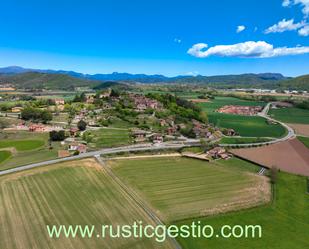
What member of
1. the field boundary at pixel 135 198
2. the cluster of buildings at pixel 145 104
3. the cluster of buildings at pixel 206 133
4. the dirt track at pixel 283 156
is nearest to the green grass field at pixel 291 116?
the cluster of buildings at pixel 206 133

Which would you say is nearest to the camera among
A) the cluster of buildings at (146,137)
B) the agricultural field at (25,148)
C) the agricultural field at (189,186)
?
the agricultural field at (189,186)

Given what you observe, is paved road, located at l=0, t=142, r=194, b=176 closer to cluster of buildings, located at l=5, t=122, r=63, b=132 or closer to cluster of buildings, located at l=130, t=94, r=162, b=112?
cluster of buildings, located at l=5, t=122, r=63, b=132

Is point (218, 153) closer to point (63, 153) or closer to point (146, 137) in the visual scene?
point (146, 137)

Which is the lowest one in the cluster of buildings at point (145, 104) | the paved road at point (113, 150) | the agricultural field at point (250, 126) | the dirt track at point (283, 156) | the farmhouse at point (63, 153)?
the agricultural field at point (250, 126)

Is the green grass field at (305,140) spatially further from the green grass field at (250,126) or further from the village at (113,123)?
the village at (113,123)

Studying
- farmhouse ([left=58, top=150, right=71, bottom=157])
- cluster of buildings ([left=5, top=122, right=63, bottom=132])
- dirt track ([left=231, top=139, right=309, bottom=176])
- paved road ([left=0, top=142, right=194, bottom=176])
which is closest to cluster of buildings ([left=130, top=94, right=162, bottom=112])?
cluster of buildings ([left=5, top=122, right=63, bottom=132])

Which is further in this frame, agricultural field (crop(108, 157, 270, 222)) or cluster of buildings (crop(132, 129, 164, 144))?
cluster of buildings (crop(132, 129, 164, 144))

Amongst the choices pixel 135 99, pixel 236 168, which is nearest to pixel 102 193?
pixel 236 168

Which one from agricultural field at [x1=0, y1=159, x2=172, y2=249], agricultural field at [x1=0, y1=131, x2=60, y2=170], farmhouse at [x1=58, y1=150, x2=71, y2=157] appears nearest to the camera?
agricultural field at [x1=0, y1=159, x2=172, y2=249]
